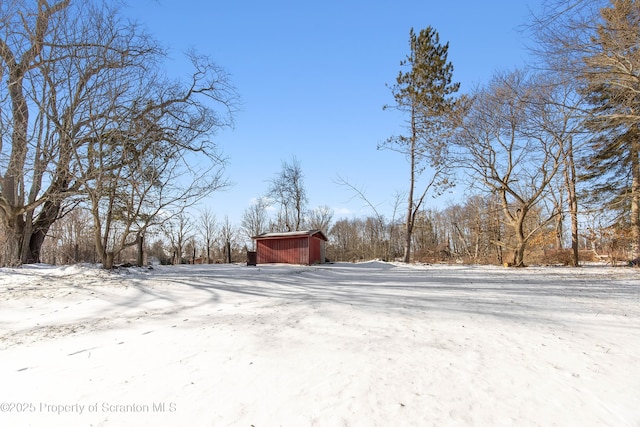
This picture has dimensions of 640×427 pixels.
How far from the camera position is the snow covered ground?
2.55 m

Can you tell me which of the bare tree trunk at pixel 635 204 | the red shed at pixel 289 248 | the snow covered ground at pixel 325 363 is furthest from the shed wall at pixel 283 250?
the bare tree trunk at pixel 635 204

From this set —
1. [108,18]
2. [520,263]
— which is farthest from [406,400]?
[520,263]

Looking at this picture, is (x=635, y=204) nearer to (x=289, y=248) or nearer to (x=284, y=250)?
(x=289, y=248)

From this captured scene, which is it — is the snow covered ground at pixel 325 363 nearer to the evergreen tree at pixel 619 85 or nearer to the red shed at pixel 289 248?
the evergreen tree at pixel 619 85

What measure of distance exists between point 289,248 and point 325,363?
1857 cm

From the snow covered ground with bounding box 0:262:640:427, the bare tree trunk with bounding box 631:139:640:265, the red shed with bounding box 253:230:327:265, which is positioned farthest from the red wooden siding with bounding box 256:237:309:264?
the bare tree trunk with bounding box 631:139:640:265

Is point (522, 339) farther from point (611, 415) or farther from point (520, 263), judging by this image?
point (520, 263)

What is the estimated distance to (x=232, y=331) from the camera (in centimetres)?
461

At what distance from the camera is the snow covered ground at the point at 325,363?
8.38ft

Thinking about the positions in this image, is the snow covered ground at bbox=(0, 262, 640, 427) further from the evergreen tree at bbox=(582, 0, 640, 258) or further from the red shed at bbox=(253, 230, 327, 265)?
the red shed at bbox=(253, 230, 327, 265)

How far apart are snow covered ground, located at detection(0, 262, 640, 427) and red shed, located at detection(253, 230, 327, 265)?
1478 centimetres

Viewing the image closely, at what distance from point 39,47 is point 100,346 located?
1080cm

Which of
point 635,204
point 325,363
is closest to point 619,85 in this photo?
point 325,363

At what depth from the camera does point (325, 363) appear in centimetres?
339
